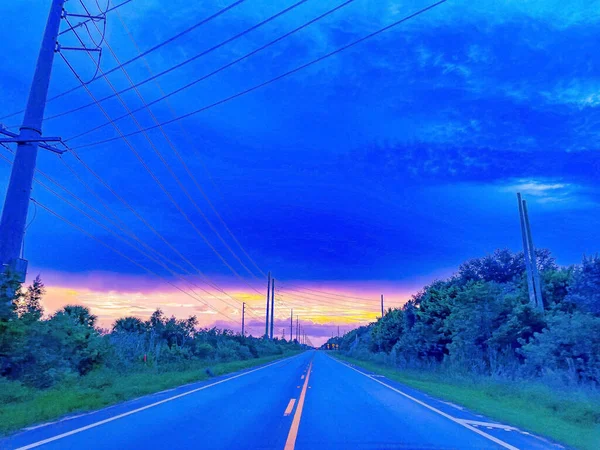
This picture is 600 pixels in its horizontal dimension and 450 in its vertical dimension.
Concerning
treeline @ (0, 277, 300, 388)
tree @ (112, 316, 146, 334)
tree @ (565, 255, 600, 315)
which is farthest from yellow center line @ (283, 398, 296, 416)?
tree @ (112, 316, 146, 334)

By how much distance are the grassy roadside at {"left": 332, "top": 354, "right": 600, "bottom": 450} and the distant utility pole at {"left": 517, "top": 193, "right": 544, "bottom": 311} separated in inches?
294

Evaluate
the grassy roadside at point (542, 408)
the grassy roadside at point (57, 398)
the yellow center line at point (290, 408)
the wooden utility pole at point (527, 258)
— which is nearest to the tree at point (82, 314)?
the grassy roadside at point (57, 398)

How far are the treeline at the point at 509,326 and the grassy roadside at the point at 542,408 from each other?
2067 mm

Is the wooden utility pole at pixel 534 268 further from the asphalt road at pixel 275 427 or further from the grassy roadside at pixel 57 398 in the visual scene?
the grassy roadside at pixel 57 398

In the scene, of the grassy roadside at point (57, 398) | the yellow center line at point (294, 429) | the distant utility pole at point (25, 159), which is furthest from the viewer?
the distant utility pole at point (25, 159)

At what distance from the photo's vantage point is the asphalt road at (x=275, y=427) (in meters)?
8.19

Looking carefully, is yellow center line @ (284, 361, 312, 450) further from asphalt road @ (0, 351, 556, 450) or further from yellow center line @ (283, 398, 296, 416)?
yellow center line @ (283, 398, 296, 416)

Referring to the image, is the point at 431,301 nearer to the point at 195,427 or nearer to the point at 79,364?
the point at 79,364

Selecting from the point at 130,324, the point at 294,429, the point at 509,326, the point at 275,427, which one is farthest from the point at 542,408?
the point at 130,324

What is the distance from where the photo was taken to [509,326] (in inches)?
969

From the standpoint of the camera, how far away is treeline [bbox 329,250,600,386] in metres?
18.6

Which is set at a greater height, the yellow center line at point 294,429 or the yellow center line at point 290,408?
the yellow center line at point 290,408

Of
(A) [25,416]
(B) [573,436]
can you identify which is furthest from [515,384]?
(A) [25,416]

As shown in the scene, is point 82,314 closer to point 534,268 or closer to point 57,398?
point 57,398
